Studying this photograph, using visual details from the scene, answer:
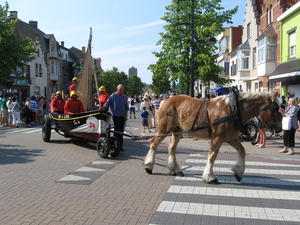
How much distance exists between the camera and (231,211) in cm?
475

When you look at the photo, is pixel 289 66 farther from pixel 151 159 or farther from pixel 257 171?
pixel 151 159

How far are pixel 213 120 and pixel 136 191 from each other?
2018 millimetres

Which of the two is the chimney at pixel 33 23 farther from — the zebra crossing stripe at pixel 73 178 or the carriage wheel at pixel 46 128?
the zebra crossing stripe at pixel 73 178

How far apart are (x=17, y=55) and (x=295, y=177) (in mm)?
18950

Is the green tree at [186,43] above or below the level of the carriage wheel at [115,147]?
above

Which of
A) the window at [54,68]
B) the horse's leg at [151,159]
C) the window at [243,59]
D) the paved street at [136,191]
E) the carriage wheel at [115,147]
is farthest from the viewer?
the window at [54,68]

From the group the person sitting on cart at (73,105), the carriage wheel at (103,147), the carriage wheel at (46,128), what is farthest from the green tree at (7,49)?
the carriage wheel at (103,147)

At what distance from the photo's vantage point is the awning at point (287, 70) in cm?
1784

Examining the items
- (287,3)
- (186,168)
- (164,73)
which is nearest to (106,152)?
(186,168)

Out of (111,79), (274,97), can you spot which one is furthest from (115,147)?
(111,79)

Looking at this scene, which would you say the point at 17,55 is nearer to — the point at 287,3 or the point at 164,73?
the point at 164,73

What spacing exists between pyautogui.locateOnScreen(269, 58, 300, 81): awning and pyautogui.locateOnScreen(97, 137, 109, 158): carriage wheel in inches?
505

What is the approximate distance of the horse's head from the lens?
226 inches

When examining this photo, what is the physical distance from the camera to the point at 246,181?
6.51 m
